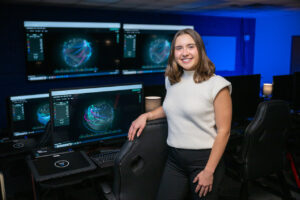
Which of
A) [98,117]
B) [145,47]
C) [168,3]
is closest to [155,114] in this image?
[98,117]

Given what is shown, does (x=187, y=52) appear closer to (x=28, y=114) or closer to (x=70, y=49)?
(x=28, y=114)

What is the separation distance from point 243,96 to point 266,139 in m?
0.82

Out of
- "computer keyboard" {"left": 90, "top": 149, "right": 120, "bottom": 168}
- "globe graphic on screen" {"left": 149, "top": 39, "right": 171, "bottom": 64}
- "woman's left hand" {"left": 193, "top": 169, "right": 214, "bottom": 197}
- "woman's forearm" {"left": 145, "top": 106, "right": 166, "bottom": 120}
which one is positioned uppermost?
"globe graphic on screen" {"left": 149, "top": 39, "right": 171, "bottom": 64}

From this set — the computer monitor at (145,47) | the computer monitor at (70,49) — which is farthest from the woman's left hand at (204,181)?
the computer monitor at (145,47)

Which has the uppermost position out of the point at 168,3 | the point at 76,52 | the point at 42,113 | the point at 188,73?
the point at 168,3

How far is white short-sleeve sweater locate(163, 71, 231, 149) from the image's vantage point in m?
1.41

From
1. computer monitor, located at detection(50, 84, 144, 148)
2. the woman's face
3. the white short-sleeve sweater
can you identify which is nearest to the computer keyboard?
computer monitor, located at detection(50, 84, 144, 148)

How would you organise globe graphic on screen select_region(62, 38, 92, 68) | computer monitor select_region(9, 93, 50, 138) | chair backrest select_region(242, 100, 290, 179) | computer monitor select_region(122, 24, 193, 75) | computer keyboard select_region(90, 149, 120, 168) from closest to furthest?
1. computer keyboard select_region(90, 149, 120, 168)
2. chair backrest select_region(242, 100, 290, 179)
3. computer monitor select_region(9, 93, 50, 138)
4. globe graphic on screen select_region(62, 38, 92, 68)
5. computer monitor select_region(122, 24, 193, 75)

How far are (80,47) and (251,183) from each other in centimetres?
284

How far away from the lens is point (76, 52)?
12.7 ft

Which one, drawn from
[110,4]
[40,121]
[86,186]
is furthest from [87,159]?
[110,4]

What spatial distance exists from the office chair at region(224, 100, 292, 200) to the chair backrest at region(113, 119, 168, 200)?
42.0 inches

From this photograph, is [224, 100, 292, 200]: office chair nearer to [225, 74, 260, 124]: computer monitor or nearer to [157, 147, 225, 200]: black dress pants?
[225, 74, 260, 124]: computer monitor

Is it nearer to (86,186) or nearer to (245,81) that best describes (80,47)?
(86,186)
